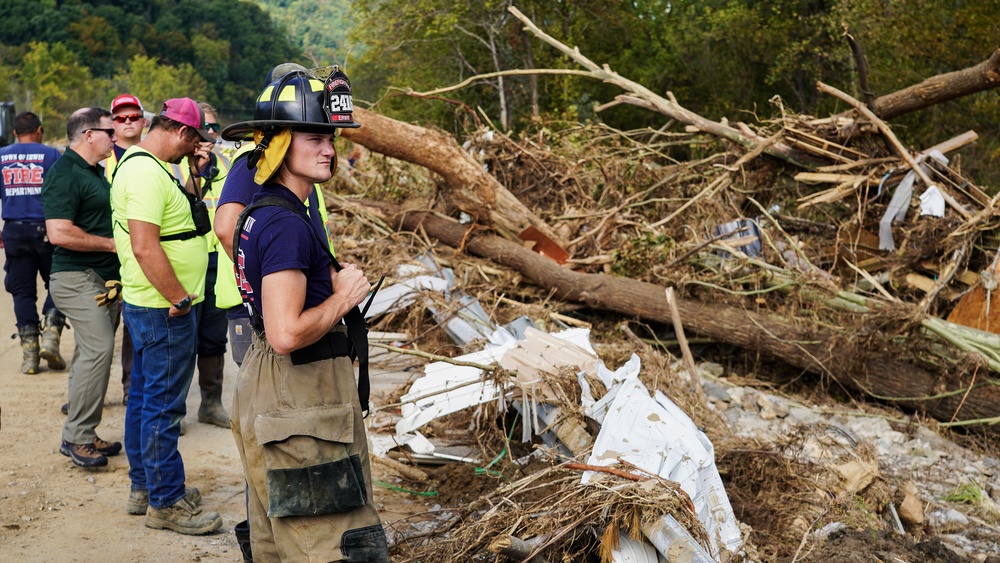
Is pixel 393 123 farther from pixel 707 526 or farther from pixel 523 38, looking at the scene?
pixel 523 38

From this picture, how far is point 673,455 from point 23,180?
523 centimetres

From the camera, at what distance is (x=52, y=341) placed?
619cm

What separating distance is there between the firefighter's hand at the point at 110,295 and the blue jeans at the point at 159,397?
2.22ft

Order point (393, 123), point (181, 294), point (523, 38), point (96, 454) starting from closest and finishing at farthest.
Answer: point (181, 294) < point (96, 454) < point (393, 123) < point (523, 38)

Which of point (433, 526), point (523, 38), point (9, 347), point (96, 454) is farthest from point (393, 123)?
point (523, 38)

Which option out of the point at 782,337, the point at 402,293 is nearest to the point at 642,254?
the point at 782,337

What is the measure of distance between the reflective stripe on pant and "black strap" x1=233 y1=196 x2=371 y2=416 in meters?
2.41

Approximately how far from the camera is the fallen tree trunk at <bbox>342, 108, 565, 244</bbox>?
7.79 metres

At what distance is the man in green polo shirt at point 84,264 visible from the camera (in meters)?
4.35

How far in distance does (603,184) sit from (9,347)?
5569 mm

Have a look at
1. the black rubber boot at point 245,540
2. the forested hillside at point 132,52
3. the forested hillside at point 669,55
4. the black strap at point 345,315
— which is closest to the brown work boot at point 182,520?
the black rubber boot at point 245,540

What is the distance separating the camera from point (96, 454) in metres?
4.35

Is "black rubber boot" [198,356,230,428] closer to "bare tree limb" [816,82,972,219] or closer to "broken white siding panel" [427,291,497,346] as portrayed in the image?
"broken white siding panel" [427,291,497,346]

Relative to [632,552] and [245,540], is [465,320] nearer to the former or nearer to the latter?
→ [632,552]
